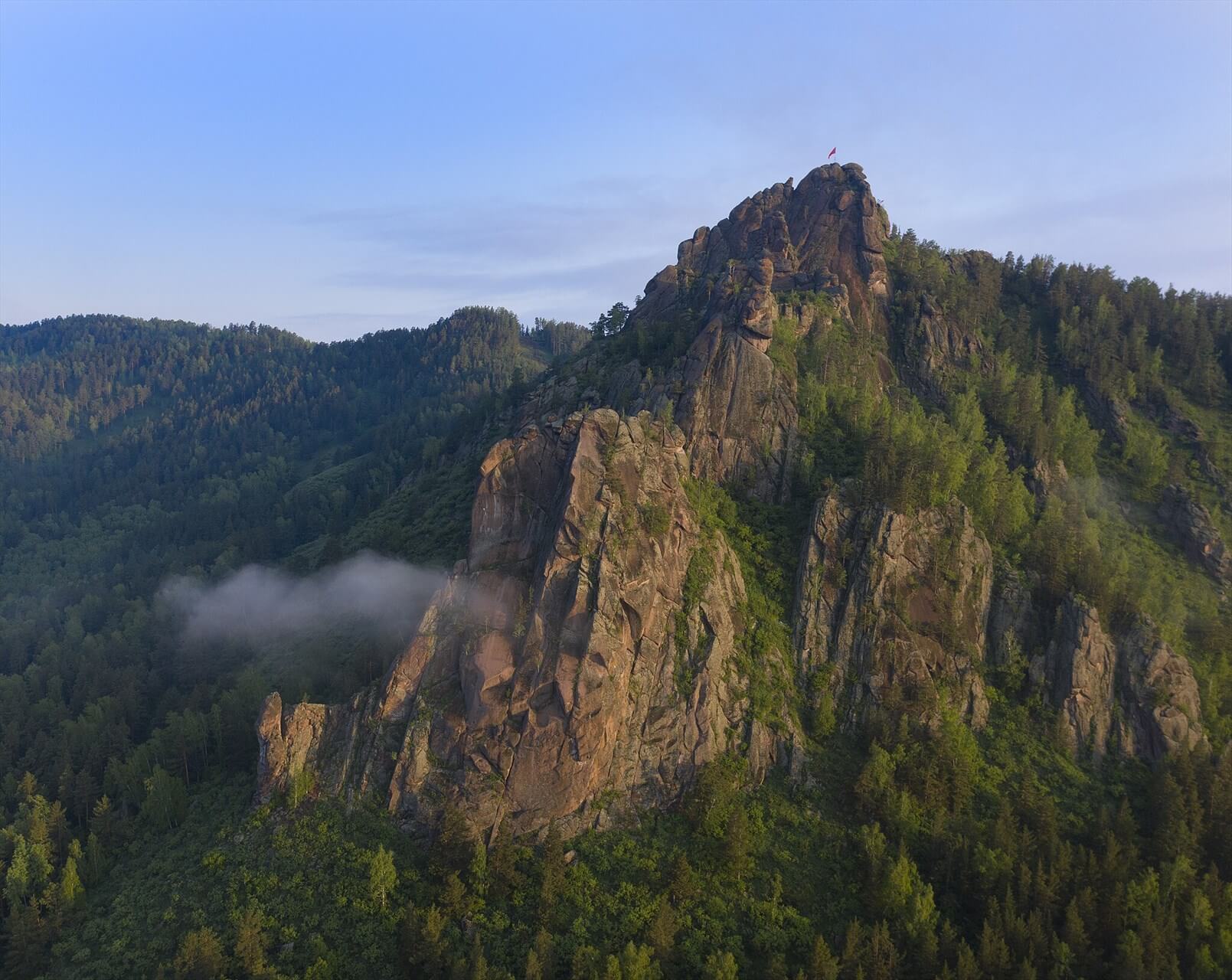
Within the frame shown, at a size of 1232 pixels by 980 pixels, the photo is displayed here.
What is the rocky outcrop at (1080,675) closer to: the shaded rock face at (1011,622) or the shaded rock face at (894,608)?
the shaded rock face at (1011,622)

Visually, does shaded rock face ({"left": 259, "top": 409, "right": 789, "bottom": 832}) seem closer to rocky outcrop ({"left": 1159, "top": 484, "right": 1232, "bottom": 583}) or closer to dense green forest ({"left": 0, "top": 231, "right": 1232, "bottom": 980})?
dense green forest ({"left": 0, "top": 231, "right": 1232, "bottom": 980})

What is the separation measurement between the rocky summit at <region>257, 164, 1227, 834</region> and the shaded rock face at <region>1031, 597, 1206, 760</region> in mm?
190

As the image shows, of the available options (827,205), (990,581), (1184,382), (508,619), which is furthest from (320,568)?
(1184,382)

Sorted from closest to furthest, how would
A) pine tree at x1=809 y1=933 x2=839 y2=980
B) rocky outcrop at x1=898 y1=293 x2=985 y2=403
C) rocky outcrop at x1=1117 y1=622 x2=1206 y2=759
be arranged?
pine tree at x1=809 y1=933 x2=839 y2=980
rocky outcrop at x1=1117 y1=622 x2=1206 y2=759
rocky outcrop at x1=898 y1=293 x2=985 y2=403

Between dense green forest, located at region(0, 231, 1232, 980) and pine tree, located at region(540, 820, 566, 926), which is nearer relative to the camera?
dense green forest, located at region(0, 231, 1232, 980)

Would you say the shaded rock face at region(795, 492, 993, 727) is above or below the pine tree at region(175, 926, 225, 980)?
above

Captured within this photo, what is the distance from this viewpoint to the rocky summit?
65.9 m

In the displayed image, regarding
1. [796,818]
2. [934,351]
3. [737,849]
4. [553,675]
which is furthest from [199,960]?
[934,351]

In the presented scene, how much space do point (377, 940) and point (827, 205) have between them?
129620 millimetres

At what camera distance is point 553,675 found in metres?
66.4

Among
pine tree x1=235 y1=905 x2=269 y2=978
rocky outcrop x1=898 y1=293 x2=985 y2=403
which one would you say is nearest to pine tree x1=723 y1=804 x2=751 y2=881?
pine tree x1=235 y1=905 x2=269 y2=978

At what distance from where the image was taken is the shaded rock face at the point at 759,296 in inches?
3659

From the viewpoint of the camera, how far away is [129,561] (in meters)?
180

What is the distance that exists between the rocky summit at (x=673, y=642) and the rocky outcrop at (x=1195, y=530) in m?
0.31
